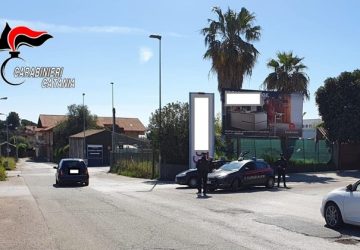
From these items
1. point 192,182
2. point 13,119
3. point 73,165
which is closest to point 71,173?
point 73,165

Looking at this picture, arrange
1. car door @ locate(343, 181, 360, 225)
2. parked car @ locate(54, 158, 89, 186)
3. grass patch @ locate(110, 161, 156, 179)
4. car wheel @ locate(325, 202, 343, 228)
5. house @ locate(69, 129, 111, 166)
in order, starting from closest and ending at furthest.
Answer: car door @ locate(343, 181, 360, 225), car wheel @ locate(325, 202, 343, 228), parked car @ locate(54, 158, 89, 186), grass patch @ locate(110, 161, 156, 179), house @ locate(69, 129, 111, 166)

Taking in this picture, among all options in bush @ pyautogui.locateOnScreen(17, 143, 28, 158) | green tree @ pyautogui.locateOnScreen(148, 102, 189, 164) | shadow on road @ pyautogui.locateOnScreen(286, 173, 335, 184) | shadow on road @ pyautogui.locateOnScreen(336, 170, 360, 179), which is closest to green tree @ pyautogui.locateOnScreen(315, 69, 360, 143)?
shadow on road @ pyautogui.locateOnScreen(336, 170, 360, 179)

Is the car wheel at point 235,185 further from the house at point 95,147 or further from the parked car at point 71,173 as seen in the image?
the house at point 95,147

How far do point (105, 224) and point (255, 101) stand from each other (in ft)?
81.5

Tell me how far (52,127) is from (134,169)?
195ft

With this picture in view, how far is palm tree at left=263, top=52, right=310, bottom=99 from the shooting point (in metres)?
38.4

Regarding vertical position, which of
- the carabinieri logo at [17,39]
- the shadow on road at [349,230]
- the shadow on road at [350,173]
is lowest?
the shadow on road at [349,230]

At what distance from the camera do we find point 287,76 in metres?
38.7

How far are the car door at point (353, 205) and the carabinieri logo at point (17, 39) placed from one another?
50.0 feet

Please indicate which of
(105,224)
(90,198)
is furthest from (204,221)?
(90,198)

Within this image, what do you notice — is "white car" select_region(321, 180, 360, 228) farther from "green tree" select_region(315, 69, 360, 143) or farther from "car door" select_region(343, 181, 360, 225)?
"green tree" select_region(315, 69, 360, 143)

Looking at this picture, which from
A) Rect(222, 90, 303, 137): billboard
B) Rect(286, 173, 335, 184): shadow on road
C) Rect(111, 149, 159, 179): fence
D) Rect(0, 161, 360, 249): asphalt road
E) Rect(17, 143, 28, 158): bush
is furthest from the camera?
Rect(17, 143, 28, 158): bush

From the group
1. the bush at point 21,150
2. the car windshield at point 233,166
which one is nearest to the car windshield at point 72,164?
the car windshield at point 233,166

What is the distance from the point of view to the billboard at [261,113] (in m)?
34.9
